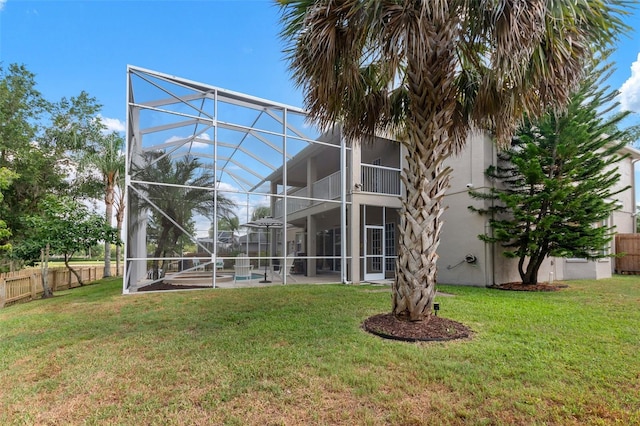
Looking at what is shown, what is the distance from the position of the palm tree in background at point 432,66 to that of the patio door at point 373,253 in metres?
7.45

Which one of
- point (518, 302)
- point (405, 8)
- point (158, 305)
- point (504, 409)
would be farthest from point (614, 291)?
point (158, 305)

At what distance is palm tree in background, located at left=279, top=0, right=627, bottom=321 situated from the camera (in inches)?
162

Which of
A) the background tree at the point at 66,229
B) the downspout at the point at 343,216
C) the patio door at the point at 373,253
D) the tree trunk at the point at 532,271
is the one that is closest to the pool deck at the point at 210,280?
the downspout at the point at 343,216

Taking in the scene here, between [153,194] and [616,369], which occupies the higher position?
[153,194]

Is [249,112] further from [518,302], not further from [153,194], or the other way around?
[518,302]

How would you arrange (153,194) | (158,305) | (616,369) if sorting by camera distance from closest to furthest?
(616,369)
(158,305)
(153,194)

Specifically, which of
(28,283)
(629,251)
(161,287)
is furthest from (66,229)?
(629,251)

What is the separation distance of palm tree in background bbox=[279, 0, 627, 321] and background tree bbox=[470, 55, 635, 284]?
5090mm

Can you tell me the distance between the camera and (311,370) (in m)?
3.62

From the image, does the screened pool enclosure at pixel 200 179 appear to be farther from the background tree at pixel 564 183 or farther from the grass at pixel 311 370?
the background tree at pixel 564 183

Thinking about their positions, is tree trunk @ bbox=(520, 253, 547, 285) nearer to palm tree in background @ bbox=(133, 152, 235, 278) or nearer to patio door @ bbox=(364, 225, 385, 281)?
patio door @ bbox=(364, 225, 385, 281)

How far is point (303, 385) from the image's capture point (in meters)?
3.28

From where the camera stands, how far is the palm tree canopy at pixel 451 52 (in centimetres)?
405

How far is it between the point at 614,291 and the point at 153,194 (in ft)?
46.7
